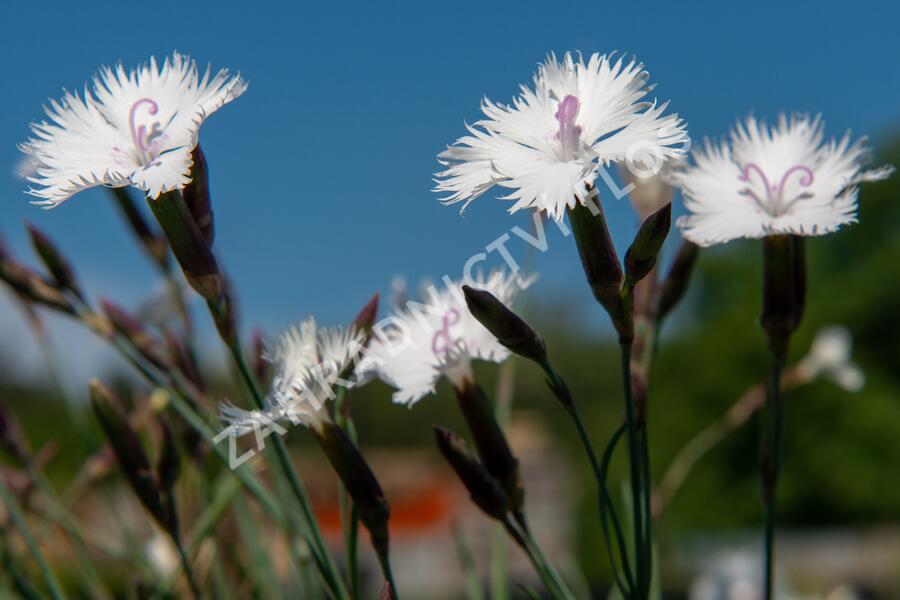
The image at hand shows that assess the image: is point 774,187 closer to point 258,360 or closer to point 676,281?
point 676,281

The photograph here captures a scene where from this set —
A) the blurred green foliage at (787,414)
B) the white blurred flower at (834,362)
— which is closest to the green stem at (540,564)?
the white blurred flower at (834,362)

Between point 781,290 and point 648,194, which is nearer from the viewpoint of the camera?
point 781,290

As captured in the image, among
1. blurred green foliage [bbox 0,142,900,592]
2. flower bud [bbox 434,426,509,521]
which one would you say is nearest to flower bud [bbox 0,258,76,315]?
flower bud [bbox 434,426,509,521]

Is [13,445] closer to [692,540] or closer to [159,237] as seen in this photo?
[159,237]

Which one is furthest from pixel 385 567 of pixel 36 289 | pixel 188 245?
pixel 36 289

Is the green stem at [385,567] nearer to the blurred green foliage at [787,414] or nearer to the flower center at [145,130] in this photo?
the flower center at [145,130]
